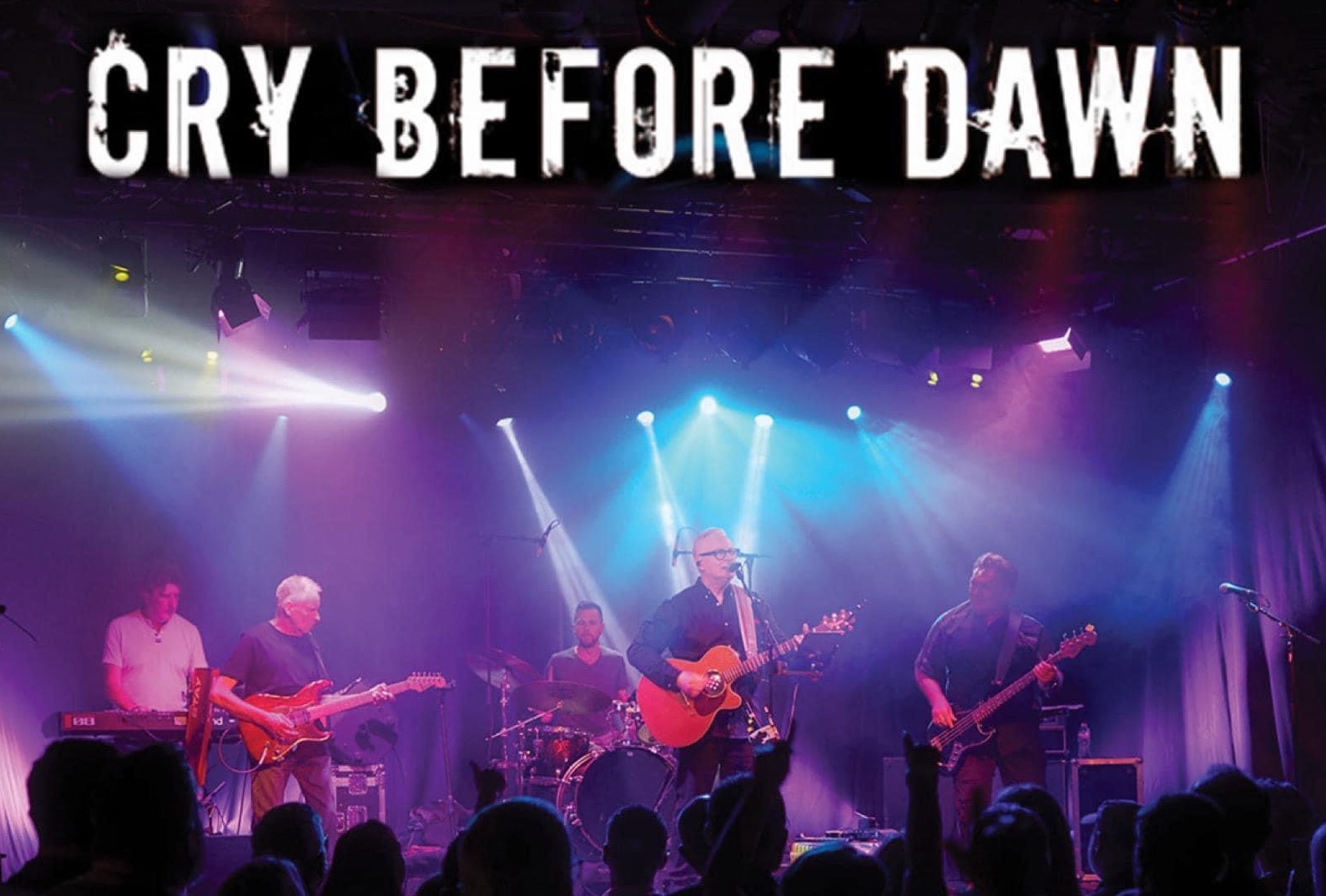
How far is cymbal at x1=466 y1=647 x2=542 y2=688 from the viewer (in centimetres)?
1122

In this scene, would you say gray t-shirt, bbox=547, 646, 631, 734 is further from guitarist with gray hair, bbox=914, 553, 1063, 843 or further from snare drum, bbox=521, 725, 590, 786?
guitarist with gray hair, bbox=914, 553, 1063, 843

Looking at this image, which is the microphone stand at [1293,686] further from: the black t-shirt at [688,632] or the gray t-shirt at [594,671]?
the gray t-shirt at [594,671]

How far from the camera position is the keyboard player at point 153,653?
33.8ft

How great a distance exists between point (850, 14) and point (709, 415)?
7.50 metres

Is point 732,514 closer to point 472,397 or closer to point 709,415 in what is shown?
point 709,415

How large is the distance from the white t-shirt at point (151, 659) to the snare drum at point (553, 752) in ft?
8.54

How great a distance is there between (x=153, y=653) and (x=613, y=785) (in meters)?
3.68

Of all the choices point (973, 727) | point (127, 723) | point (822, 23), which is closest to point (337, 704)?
point (127, 723)

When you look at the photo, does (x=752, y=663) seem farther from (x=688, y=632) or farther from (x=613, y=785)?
(x=613, y=785)

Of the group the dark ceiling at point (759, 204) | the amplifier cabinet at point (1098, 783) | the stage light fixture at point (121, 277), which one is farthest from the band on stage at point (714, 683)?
the dark ceiling at point (759, 204)

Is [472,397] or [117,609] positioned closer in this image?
[117,609]

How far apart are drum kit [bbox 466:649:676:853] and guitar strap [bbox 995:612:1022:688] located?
2.58 metres

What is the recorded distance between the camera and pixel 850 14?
6754 millimetres

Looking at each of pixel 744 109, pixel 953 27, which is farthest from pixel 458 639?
pixel 953 27
